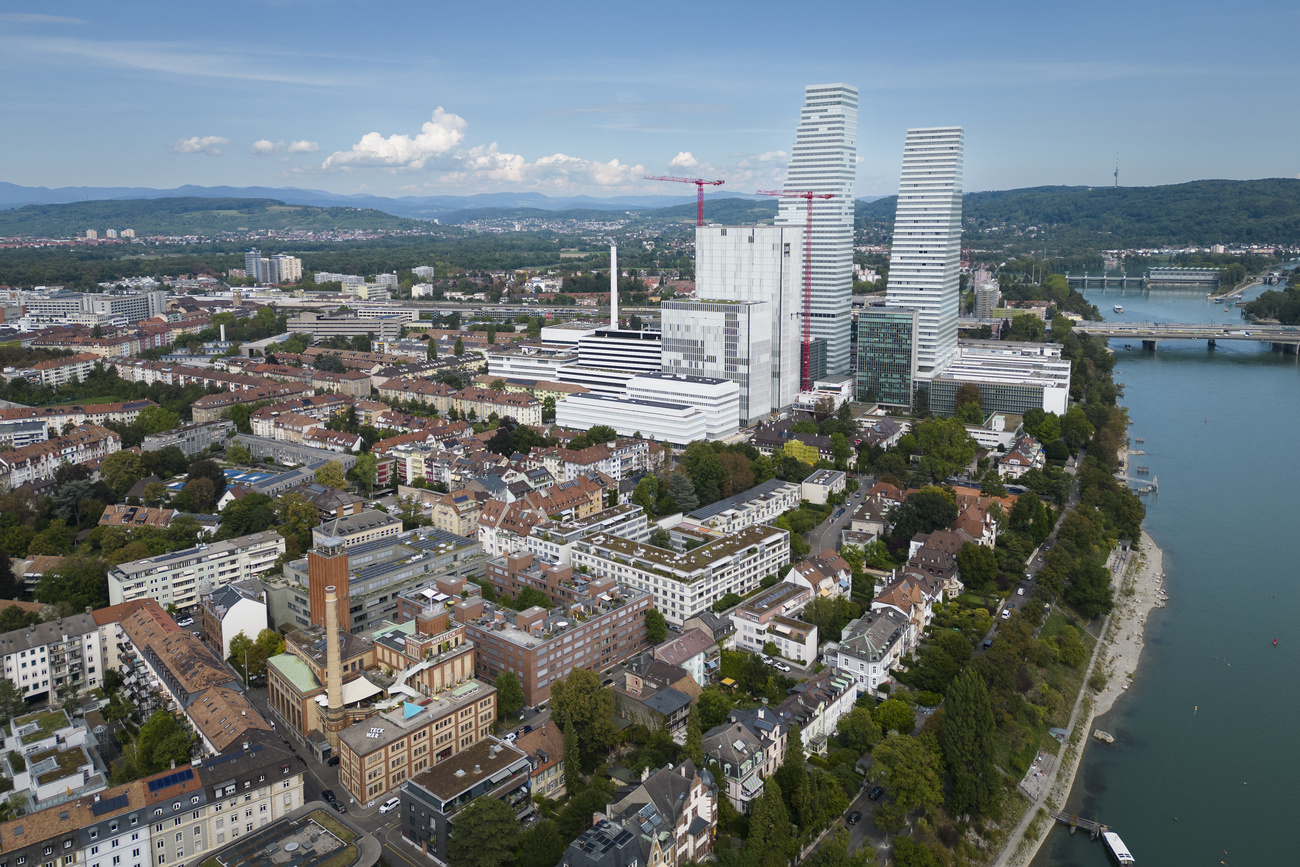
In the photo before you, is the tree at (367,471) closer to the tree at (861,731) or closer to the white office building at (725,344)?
the white office building at (725,344)

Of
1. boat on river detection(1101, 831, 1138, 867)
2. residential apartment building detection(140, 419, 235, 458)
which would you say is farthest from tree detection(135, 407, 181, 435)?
boat on river detection(1101, 831, 1138, 867)

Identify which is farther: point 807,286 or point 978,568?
point 807,286

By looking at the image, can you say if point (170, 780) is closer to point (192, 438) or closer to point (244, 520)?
point (244, 520)

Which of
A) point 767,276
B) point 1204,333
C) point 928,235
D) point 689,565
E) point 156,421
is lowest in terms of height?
point 689,565

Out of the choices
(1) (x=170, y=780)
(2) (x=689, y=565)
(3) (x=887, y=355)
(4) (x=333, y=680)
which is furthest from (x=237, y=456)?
(3) (x=887, y=355)

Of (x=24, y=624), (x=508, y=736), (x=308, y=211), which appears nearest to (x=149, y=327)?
(x=24, y=624)
